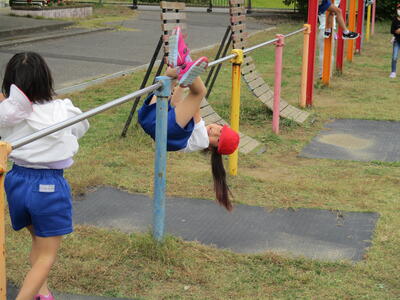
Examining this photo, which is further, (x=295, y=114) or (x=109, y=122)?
(x=295, y=114)

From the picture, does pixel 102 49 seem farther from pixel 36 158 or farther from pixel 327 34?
pixel 36 158

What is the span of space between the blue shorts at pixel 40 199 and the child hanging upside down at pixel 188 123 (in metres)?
1.04

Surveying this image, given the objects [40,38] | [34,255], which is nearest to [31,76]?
[34,255]

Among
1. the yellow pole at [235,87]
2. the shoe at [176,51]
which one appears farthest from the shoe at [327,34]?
the shoe at [176,51]

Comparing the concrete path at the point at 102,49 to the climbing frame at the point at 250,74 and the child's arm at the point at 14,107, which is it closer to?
the climbing frame at the point at 250,74

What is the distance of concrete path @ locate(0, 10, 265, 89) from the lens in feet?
38.1

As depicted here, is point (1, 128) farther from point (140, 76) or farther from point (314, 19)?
point (140, 76)

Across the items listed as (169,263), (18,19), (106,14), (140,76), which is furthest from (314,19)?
(106,14)

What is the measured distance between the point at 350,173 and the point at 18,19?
1371cm

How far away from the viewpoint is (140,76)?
37.0ft

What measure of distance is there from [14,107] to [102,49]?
468 inches

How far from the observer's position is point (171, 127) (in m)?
4.00

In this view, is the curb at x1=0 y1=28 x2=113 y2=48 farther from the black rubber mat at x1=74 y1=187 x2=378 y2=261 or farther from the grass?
the black rubber mat at x1=74 y1=187 x2=378 y2=261

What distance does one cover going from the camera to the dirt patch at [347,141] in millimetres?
7426
